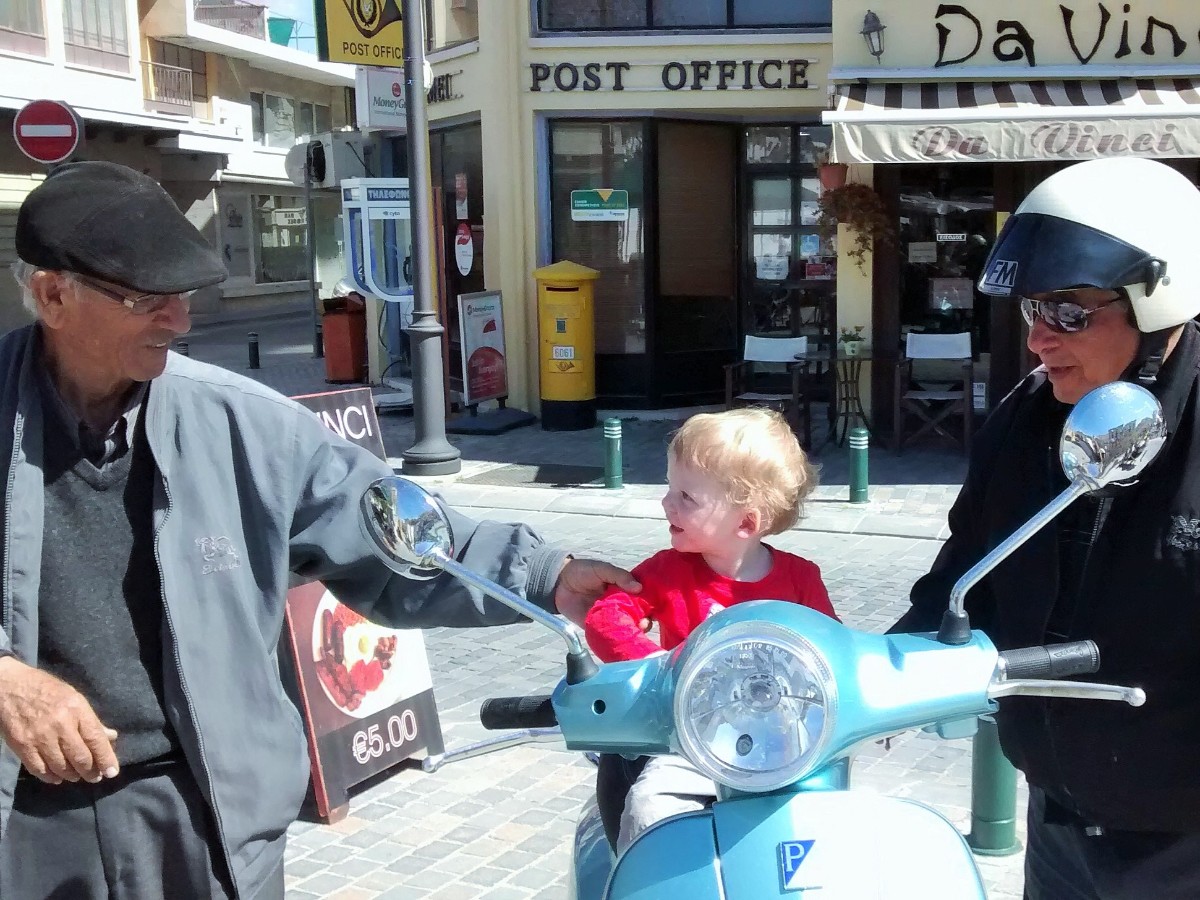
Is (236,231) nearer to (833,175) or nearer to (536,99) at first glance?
(536,99)

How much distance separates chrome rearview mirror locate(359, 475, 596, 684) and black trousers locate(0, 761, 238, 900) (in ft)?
2.23

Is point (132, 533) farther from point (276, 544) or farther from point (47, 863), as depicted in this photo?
point (47, 863)

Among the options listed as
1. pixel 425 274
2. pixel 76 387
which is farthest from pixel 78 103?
pixel 76 387

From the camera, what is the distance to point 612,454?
32.7 ft

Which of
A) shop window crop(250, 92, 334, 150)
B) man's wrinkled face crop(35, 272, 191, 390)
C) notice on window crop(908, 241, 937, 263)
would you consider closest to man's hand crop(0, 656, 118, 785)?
man's wrinkled face crop(35, 272, 191, 390)

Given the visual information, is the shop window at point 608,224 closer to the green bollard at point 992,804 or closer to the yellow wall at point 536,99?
the yellow wall at point 536,99

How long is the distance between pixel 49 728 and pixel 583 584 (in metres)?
0.92

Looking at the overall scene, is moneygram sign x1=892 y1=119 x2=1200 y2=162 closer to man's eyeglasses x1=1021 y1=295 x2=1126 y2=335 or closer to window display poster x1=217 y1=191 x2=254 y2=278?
man's eyeglasses x1=1021 y1=295 x2=1126 y2=335

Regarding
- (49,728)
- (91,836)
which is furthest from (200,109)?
(49,728)

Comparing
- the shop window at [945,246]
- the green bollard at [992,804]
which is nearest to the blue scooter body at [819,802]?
the green bollard at [992,804]

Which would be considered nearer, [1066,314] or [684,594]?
[1066,314]

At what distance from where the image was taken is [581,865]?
2574 mm

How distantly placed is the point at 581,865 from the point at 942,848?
0.96 m

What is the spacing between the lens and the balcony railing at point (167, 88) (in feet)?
107
